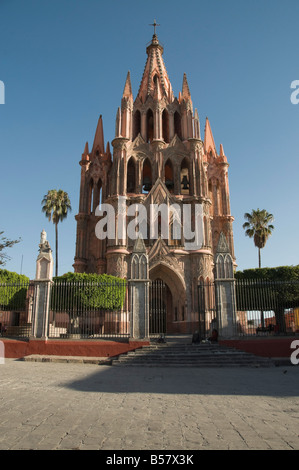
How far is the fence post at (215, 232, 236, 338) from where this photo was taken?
14109 mm

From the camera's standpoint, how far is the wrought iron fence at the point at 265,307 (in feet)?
48.9

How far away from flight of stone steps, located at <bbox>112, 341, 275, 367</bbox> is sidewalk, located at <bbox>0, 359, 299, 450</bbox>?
2.58 metres

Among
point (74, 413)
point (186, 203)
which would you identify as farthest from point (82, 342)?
point (186, 203)

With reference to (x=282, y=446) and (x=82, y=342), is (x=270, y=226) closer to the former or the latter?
(x=82, y=342)

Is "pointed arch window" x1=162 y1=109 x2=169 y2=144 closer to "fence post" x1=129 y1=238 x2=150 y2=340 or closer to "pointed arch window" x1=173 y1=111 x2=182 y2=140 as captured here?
"pointed arch window" x1=173 y1=111 x2=182 y2=140

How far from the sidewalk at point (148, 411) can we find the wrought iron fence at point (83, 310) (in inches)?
233

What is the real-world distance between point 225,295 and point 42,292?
8.07 metres

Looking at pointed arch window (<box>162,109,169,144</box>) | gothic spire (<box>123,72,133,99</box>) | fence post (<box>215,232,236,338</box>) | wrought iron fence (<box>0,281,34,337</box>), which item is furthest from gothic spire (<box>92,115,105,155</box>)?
fence post (<box>215,232,236,338</box>)

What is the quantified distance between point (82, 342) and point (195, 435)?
10.3 metres

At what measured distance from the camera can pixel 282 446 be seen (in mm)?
3857

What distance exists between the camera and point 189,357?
12.9 m

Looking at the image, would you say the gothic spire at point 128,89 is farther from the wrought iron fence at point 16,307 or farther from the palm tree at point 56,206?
the wrought iron fence at point 16,307

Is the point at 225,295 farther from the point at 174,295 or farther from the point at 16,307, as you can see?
the point at 174,295

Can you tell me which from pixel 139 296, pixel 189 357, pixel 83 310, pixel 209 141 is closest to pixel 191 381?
pixel 189 357
